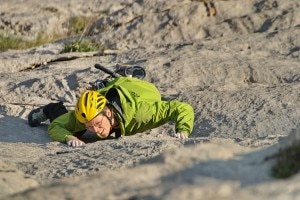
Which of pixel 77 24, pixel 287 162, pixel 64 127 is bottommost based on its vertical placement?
pixel 77 24

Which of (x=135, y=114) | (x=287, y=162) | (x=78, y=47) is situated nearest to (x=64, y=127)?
(x=135, y=114)

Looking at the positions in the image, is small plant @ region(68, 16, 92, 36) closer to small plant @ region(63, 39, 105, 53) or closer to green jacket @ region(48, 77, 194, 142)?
small plant @ region(63, 39, 105, 53)

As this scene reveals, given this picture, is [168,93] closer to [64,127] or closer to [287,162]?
[64,127]

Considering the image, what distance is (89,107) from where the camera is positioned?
778cm

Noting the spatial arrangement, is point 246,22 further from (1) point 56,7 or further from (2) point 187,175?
(2) point 187,175

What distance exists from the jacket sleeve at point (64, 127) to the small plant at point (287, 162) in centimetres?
407

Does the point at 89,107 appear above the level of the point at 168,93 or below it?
above

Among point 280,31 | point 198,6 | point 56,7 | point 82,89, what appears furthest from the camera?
point 56,7

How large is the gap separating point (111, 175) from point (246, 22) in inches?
313

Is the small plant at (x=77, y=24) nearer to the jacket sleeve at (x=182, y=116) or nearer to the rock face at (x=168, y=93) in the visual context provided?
the rock face at (x=168, y=93)

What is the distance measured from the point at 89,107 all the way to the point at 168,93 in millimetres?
1697

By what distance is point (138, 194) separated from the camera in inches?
144

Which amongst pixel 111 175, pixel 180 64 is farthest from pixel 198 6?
pixel 111 175

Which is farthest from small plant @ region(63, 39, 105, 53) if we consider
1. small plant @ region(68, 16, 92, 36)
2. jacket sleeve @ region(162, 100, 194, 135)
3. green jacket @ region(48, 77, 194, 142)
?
jacket sleeve @ region(162, 100, 194, 135)
